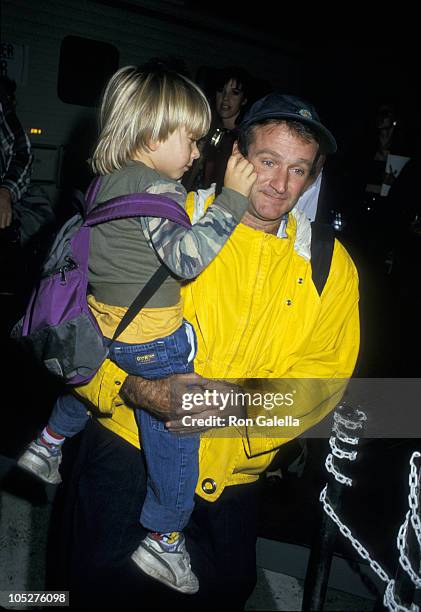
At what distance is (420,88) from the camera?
31.3ft

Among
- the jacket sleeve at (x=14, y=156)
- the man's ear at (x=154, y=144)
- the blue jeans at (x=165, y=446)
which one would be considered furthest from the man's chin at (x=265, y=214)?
the jacket sleeve at (x=14, y=156)

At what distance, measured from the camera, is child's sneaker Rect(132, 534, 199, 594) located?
6.96ft

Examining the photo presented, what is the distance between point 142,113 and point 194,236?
65 cm

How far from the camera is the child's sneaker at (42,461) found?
2604 mm

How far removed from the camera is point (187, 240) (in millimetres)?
1817

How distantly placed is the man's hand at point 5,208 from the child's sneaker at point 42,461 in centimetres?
212

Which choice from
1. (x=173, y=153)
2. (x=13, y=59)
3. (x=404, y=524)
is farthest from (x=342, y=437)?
(x=13, y=59)

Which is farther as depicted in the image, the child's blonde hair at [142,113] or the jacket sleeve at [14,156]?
the jacket sleeve at [14,156]

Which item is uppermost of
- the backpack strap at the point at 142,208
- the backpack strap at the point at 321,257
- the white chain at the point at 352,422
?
the backpack strap at the point at 142,208

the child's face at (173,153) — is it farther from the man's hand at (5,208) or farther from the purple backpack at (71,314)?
the man's hand at (5,208)

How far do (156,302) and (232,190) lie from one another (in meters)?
0.54

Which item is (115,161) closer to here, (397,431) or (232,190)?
(232,190)

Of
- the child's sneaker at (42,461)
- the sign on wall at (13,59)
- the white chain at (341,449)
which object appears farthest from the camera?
the sign on wall at (13,59)

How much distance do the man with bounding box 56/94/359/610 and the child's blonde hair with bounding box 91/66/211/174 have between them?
0.37 metres
